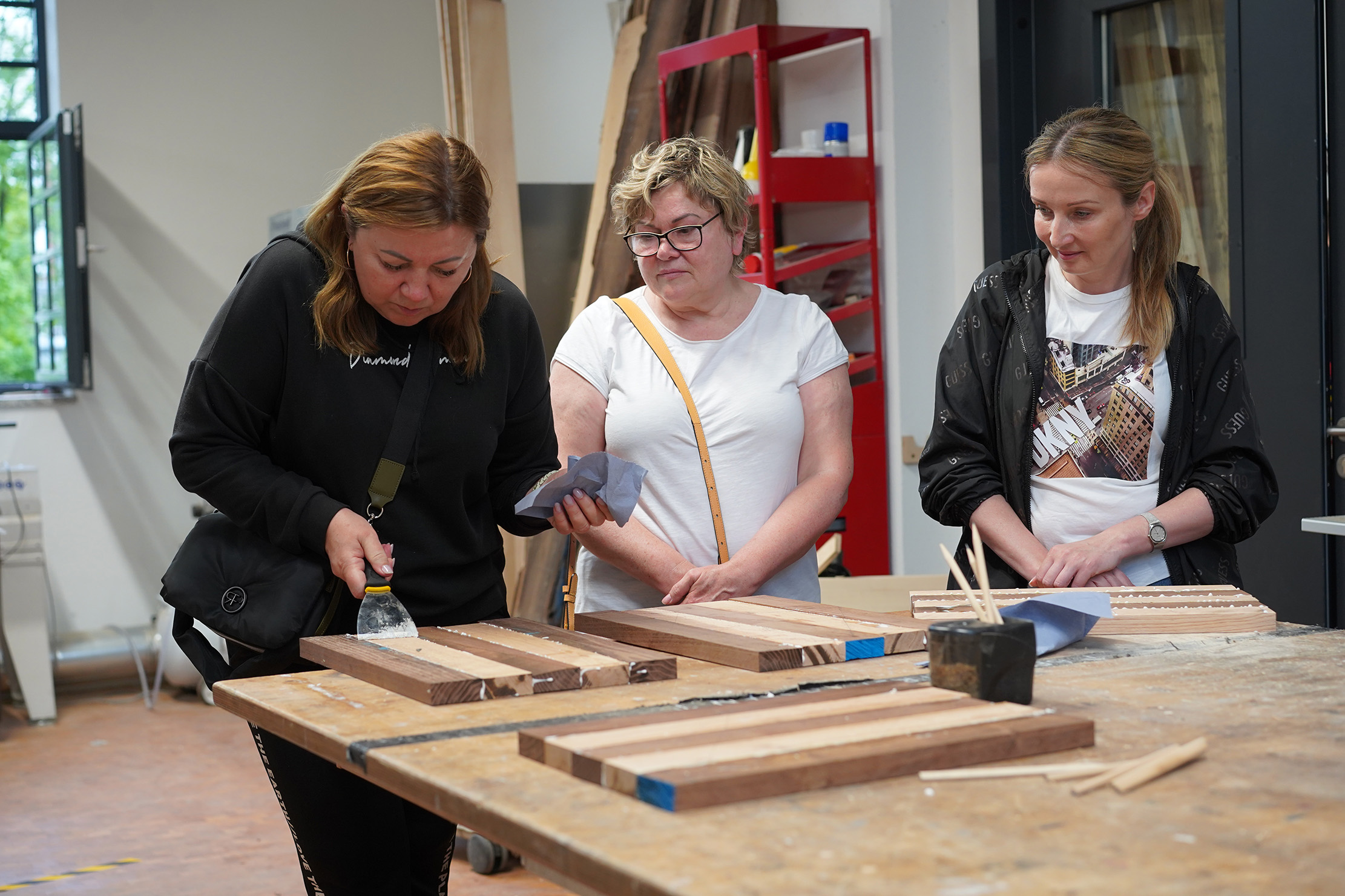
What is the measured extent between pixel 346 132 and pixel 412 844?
537 cm

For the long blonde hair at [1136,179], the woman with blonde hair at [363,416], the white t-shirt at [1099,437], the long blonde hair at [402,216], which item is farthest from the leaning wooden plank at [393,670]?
the long blonde hair at [1136,179]

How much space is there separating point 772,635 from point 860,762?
0.62m

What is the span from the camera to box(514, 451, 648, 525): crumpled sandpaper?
6.40 ft

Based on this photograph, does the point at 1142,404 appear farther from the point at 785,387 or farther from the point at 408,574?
the point at 408,574

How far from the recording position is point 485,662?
1598mm

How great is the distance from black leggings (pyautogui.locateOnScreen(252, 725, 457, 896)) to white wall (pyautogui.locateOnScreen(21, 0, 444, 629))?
4800mm

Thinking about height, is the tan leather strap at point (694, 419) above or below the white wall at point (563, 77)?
below

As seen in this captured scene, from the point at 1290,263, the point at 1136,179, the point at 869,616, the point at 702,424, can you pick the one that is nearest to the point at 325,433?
the point at 702,424

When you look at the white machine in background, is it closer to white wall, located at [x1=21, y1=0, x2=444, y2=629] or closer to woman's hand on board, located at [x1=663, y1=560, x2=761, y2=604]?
white wall, located at [x1=21, y1=0, x2=444, y2=629]

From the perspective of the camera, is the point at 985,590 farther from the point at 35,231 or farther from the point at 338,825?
the point at 35,231

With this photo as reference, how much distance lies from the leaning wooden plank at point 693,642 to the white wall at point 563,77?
3.94m

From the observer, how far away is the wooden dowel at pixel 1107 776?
1095 millimetres

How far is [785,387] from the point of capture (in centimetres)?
243

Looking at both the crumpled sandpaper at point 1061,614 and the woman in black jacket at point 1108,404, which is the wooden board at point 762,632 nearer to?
the crumpled sandpaper at point 1061,614
